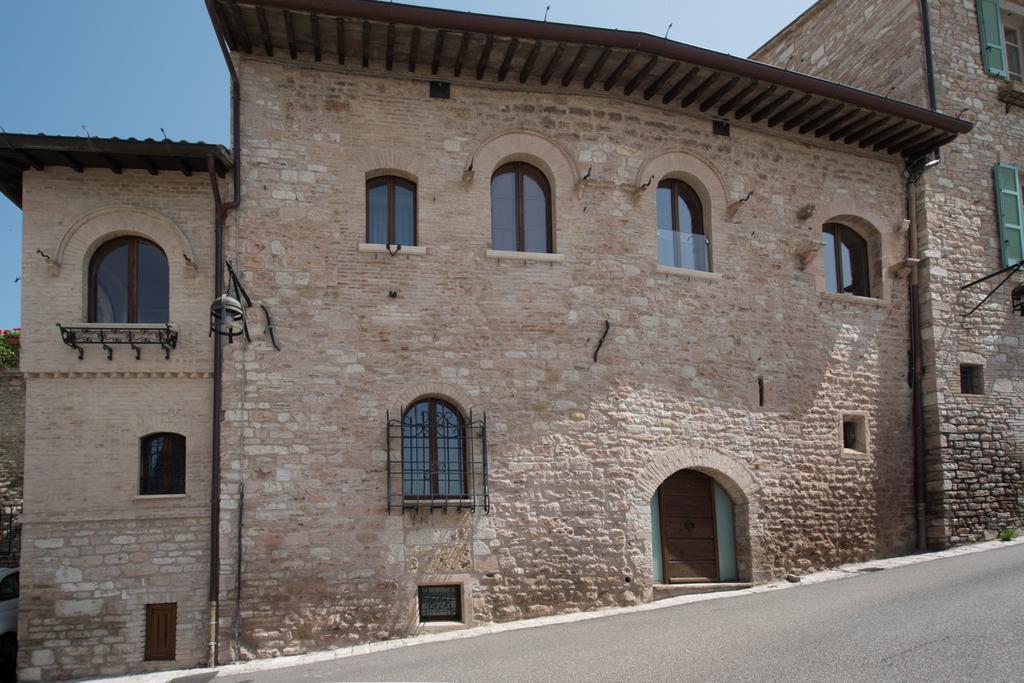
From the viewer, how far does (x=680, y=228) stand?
1197 centimetres

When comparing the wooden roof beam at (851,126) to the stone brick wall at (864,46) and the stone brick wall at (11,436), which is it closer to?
the stone brick wall at (864,46)

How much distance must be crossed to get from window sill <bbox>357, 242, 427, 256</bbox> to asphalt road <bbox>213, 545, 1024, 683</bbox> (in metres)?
4.43

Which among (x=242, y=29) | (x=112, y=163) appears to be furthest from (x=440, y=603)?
(x=242, y=29)

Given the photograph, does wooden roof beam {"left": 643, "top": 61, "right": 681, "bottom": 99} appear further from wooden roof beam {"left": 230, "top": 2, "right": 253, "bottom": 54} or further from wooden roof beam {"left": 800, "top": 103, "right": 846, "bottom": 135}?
wooden roof beam {"left": 230, "top": 2, "right": 253, "bottom": 54}

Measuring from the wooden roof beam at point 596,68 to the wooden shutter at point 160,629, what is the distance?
26.0 ft

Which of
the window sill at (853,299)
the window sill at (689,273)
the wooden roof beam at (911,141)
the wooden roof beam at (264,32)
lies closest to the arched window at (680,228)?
the window sill at (689,273)

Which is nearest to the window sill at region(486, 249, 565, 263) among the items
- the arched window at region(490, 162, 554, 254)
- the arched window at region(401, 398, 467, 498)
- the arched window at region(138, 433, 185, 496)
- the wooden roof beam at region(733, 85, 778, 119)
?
the arched window at region(490, 162, 554, 254)

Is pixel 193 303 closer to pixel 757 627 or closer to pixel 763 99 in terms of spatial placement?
pixel 757 627

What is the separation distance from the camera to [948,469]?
1293 cm

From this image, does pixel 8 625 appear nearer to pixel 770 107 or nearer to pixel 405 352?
pixel 405 352

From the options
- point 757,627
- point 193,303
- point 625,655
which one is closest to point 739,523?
point 757,627

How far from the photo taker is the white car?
32.0ft

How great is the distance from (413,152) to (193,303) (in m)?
3.15

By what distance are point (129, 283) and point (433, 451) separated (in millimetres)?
4117
